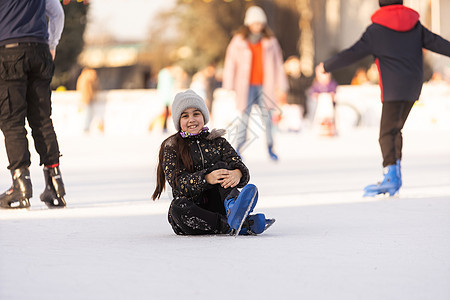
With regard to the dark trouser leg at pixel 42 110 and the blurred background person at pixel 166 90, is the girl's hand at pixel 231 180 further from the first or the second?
the blurred background person at pixel 166 90

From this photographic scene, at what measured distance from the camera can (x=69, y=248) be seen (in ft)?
15.5

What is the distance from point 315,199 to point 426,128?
580 inches

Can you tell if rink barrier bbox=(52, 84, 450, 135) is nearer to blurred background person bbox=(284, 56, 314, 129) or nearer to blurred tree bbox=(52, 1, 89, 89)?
blurred background person bbox=(284, 56, 314, 129)

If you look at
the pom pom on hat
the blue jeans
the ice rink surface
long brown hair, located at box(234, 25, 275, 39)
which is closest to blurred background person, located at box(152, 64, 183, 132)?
the blue jeans

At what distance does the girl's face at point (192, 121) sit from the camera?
5.21 metres

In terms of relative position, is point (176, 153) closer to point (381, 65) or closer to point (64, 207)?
point (64, 207)

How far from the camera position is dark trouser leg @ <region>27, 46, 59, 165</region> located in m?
6.61

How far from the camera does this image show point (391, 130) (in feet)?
24.2

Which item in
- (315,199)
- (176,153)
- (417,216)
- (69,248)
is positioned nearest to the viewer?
(69,248)

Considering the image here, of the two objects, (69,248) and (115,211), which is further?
(115,211)

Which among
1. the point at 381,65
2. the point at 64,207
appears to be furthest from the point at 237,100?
the point at 64,207

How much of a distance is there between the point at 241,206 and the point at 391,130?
112 inches

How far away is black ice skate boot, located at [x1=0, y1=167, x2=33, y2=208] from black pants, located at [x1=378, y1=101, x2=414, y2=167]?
2.63 meters

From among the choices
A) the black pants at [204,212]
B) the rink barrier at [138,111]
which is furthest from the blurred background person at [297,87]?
the black pants at [204,212]
